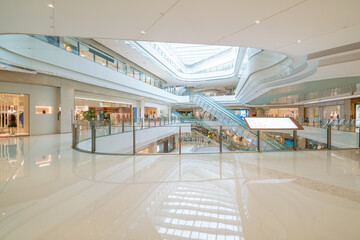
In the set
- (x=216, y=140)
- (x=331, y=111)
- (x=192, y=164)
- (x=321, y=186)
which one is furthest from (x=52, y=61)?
(x=331, y=111)

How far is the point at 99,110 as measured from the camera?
14.6 m

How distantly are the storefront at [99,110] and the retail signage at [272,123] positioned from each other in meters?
8.27

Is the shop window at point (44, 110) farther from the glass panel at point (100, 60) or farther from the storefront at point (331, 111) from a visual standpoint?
the storefront at point (331, 111)

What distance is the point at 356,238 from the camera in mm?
1713

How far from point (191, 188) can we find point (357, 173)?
11.8ft

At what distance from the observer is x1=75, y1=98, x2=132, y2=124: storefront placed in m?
12.6

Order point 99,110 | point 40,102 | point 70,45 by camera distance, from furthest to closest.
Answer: point 99,110 < point 40,102 < point 70,45

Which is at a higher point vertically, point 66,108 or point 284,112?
point 284,112

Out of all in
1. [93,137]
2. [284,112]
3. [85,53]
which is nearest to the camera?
[93,137]

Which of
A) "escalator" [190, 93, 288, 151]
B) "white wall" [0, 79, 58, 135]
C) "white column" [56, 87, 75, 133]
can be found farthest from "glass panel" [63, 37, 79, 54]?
"escalator" [190, 93, 288, 151]

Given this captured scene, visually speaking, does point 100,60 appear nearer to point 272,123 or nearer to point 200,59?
point 272,123

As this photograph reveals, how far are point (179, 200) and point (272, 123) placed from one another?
4074 mm

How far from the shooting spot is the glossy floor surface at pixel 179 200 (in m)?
1.83

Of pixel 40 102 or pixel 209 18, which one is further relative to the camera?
pixel 40 102
